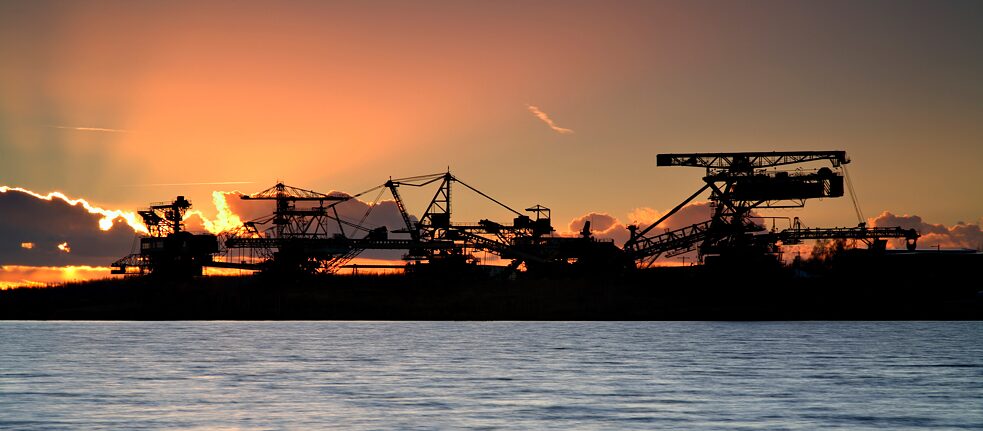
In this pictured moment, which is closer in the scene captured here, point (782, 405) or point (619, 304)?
point (782, 405)

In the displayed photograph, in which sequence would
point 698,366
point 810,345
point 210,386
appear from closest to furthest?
point 210,386
point 698,366
point 810,345

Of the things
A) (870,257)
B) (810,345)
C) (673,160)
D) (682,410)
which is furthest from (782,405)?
(870,257)

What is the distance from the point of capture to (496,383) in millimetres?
68938

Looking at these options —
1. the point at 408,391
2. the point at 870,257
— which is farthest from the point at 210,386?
the point at 870,257

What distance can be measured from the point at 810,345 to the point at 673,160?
76323mm

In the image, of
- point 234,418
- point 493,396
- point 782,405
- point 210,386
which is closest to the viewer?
point 234,418

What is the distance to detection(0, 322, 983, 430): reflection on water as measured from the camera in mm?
52594

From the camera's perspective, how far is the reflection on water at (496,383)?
52.6 metres

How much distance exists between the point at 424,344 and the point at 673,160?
82.8 metres

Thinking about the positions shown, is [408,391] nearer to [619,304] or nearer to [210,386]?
[210,386]

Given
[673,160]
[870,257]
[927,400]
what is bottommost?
[927,400]

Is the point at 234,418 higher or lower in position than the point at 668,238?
lower

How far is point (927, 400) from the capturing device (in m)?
59.7

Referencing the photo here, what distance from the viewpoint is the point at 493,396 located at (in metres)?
61.3
